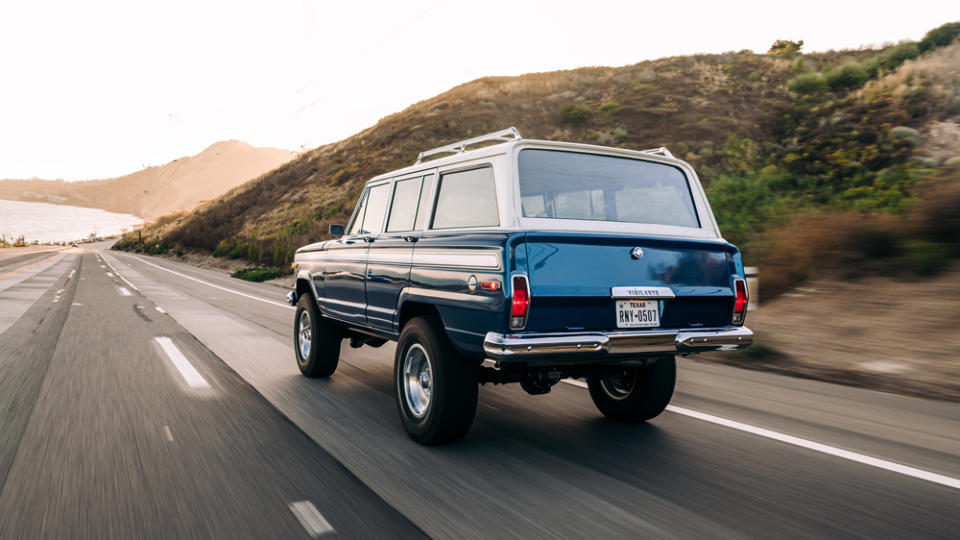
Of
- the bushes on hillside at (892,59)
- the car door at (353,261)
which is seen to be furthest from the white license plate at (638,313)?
the bushes on hillside at (892,59)

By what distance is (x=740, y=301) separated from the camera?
4.55m

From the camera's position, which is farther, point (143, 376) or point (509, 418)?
point (143, 376)

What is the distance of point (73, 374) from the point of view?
6.84 m

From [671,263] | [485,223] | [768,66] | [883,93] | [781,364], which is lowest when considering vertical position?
[781,364]

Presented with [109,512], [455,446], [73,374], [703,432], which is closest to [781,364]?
[703,432]

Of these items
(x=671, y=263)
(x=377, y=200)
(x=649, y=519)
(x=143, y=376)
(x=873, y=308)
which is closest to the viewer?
(x=649, y=519)

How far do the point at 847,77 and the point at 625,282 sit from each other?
28.8 meters

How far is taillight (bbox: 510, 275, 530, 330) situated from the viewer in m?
3.64

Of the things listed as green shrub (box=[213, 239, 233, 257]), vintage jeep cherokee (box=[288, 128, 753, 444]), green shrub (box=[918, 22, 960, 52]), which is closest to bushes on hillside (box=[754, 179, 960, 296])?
vintage jeep cherokee (box=[288, 128, 753, 444])

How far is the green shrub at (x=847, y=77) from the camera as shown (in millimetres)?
26891

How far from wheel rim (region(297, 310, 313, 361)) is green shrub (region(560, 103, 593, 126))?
3400cm

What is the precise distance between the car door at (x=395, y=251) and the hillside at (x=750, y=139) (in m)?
7.04

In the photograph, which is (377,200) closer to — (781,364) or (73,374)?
(73,374)

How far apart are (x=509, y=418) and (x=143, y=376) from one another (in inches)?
165
